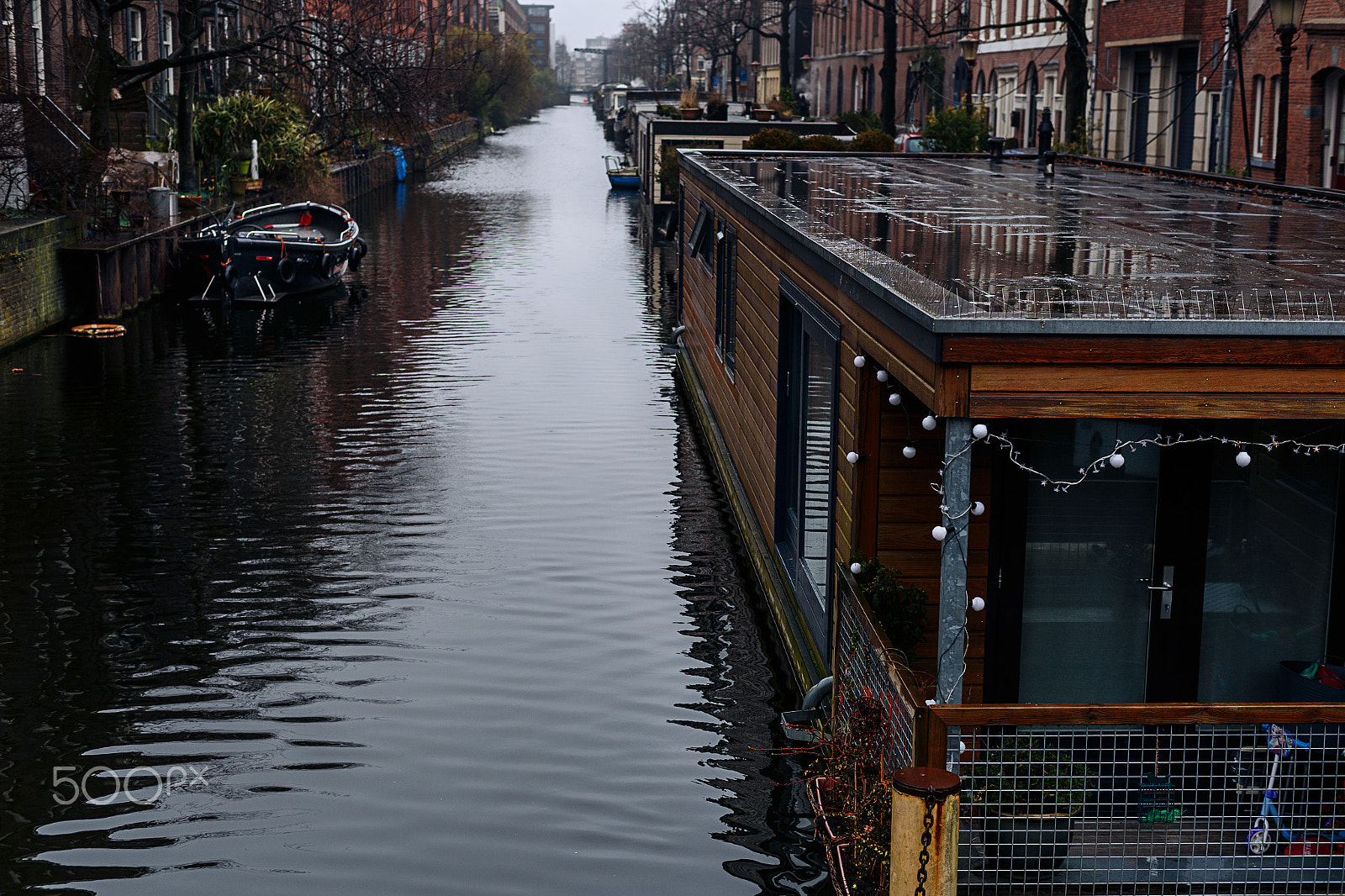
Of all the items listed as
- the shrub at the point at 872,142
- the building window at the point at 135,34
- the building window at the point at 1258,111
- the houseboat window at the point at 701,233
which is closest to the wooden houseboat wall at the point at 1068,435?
the houseboat window at the point at 701,233

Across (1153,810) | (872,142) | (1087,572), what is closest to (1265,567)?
(1087,572)

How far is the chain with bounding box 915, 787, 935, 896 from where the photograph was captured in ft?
18.2

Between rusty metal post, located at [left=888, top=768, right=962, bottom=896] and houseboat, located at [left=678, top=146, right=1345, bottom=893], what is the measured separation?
9.0 inches

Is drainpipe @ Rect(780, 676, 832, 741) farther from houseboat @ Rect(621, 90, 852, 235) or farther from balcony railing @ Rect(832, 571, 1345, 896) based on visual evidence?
houseboat @ Rect(621, 90, 852, 235)

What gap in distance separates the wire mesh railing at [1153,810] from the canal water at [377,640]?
58.2 inches

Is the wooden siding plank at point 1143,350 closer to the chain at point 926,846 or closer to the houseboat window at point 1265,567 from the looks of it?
the houseboat window at point 1265,567

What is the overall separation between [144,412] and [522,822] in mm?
11961

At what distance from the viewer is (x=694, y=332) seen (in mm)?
19797

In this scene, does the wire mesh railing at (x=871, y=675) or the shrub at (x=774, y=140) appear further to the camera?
the shrub at (x=774, y=140)

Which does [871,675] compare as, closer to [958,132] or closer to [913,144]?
[958,132]

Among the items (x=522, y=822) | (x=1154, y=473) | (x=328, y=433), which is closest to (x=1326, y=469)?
(x=1154, y=473)

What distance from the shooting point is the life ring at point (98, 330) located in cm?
2325

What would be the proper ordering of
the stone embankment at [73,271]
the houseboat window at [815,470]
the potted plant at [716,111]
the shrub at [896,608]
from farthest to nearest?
the potted plant at [716,111] < the stone embankment at [73,271] < the houseboat window at [815,470] < the shrub at [896,608]

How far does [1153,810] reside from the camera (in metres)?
6.20
